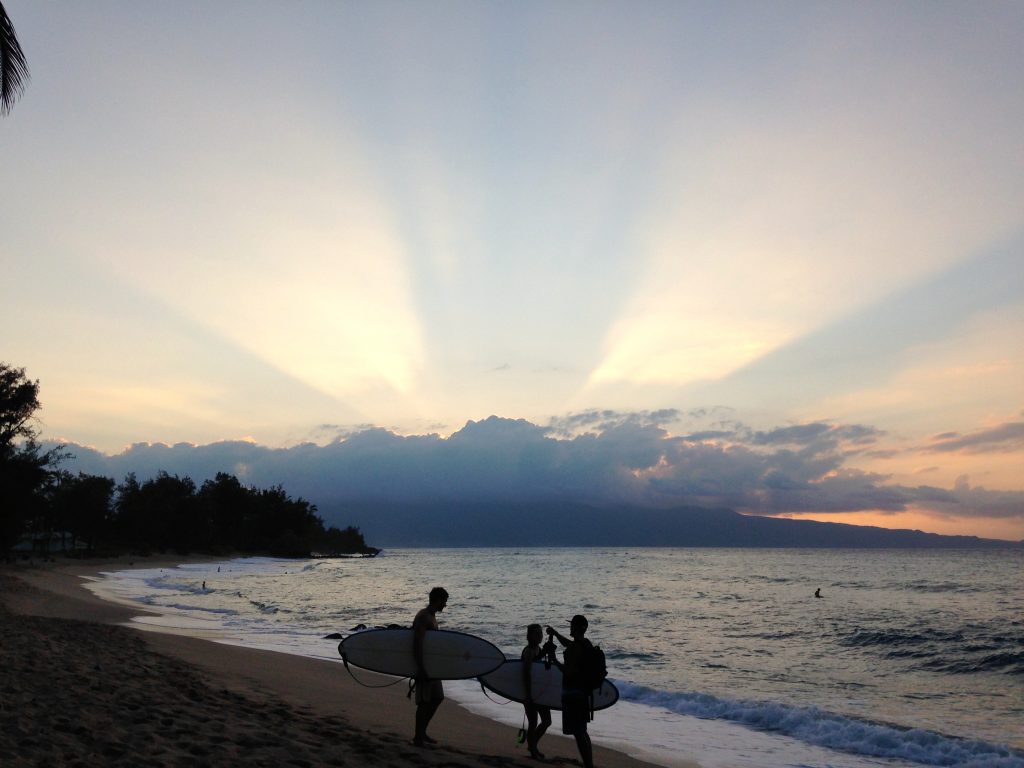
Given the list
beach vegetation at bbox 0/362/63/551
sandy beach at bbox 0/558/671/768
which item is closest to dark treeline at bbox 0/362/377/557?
beach vegetation at bbox 0/362/63/551

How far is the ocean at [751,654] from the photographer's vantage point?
13289 millimetres

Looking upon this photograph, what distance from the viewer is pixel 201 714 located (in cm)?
911

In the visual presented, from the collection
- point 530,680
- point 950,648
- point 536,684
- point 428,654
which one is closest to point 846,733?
point 536,684

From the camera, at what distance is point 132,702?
30.4 ft

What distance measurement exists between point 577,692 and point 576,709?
0.20 meters

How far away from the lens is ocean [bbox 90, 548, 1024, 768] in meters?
13.3

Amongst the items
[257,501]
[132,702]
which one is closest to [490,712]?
[132,702]

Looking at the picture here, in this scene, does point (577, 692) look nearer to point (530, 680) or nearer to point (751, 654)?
point (530, 680)

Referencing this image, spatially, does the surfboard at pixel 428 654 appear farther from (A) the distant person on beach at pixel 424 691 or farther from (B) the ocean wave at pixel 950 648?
(B) the ocean wave at pixel 950 648

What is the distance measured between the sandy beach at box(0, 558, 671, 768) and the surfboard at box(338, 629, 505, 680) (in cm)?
89

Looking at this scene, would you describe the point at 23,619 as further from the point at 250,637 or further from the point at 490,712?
the point at 490,712

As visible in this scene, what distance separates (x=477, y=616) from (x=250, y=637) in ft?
50.4

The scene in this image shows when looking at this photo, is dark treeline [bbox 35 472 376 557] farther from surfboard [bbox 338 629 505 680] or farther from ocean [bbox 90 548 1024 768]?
surfboard [bbox 338 629 505 680]

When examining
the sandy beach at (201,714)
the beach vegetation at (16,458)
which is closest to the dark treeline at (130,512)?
the beach vegetation at (16,458)
